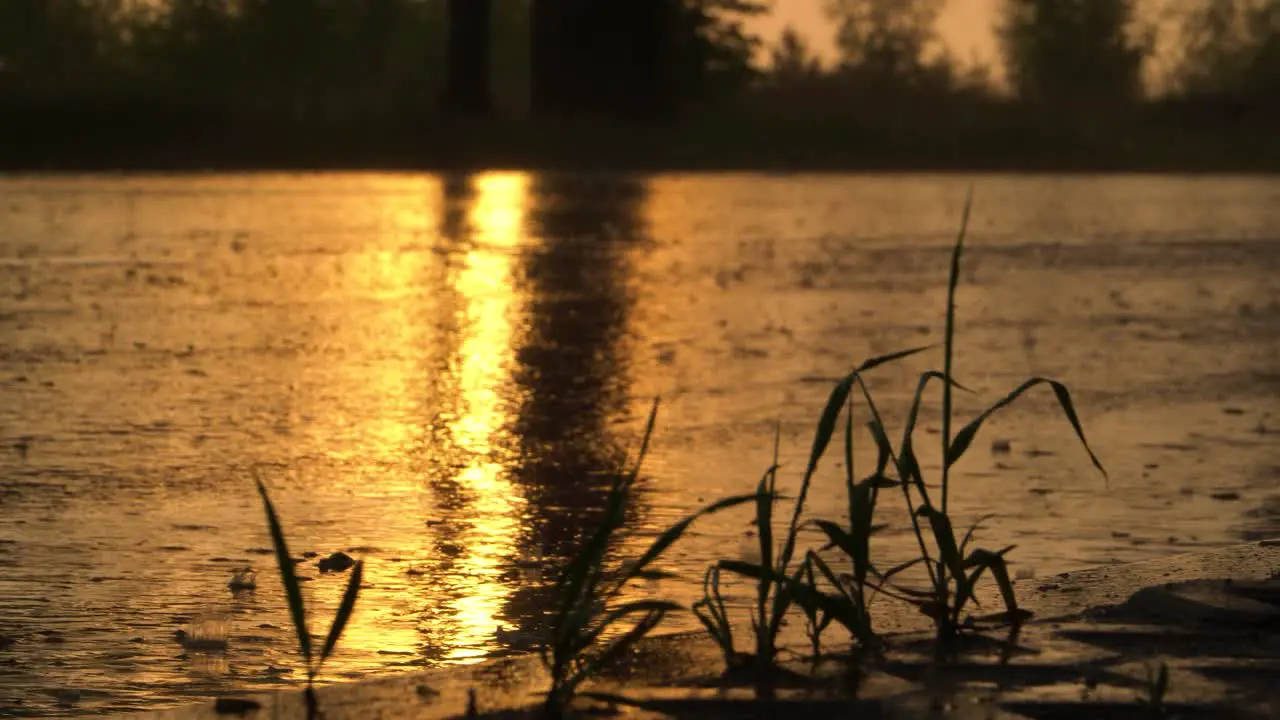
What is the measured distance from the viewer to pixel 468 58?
36312 millimetres

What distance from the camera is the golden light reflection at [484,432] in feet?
17.5

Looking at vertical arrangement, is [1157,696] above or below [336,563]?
above

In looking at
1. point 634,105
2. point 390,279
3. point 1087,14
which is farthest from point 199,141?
point 1087,14

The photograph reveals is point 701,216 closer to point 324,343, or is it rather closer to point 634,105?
point 324,343

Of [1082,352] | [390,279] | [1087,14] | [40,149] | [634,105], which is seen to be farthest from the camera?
[1087,14]

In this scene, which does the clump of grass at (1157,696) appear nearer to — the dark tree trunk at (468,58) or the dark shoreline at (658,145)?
the dark shoreline at (658,145)

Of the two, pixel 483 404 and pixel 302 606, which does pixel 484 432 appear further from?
pixel 302 606

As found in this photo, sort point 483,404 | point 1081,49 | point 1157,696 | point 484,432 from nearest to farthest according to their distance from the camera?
point 1157,696 < point 484,432 < point 483,404 < point 1081,49

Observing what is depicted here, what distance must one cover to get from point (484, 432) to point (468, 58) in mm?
28574

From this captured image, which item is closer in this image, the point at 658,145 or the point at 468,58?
the point at 658,145

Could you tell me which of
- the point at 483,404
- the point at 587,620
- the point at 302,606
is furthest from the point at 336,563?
the point at 483,404

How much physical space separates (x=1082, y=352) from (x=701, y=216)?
11.5 meters

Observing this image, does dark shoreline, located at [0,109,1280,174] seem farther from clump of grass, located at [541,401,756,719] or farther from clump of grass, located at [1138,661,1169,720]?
clump of grass, located at [1138,661,1169,720]

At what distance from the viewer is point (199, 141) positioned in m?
31.7
